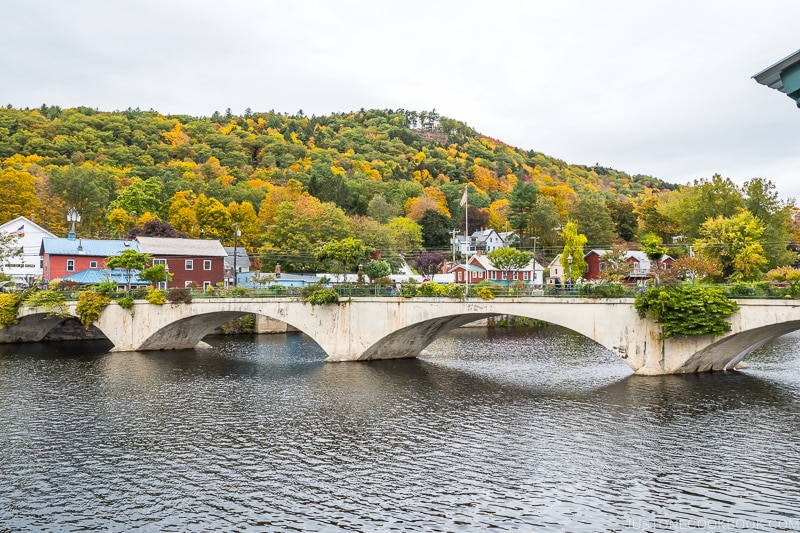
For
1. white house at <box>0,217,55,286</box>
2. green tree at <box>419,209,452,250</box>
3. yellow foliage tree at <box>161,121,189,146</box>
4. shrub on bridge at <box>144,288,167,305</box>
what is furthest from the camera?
yellow foliage tree at <box>161,121,189,146</box>

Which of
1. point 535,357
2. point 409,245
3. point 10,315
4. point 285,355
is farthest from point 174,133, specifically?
point 535,357

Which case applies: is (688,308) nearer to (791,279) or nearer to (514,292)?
(791,279)

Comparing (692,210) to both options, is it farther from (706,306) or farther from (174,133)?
(174,133)

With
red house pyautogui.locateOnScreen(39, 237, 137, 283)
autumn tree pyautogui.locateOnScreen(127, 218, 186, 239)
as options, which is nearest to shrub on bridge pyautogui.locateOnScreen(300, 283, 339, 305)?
red house pyautogui.locateOnScreen(39, 237, 137, 283)

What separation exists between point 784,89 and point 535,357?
5186 centimetres

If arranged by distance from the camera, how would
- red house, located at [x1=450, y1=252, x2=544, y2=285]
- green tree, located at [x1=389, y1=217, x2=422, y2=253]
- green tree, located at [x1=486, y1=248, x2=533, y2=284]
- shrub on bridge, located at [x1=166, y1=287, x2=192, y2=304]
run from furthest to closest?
green tree, located at [x1=389, y1=217, x2=422, y2=253], red house, located at [x1=450, y1=252, x2=544, y2=285], green tree, located at [x1=486, y1=248, x2=533, y2=284], shrub on bridge, located at [x1=166, y1=287, x2=192, y2=304]

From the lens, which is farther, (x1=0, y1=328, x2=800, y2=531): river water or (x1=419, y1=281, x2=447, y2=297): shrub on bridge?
(x1=419, y1=281, x2=447, y2=297): shrub on bridge

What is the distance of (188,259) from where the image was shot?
80.9m

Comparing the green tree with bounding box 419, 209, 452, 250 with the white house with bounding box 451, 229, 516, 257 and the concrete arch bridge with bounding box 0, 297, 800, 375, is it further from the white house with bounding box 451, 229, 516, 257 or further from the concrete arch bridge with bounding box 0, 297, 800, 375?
the concrete arch bridge with bounding box 0, 297, 800, 375

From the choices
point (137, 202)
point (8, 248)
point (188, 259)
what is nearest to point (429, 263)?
point (188, 259)

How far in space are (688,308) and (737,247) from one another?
112 ft

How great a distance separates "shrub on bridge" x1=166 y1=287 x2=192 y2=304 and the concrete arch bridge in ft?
1.70

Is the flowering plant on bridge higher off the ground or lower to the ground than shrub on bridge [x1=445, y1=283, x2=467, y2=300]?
lower

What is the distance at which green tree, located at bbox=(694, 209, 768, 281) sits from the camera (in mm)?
66250
